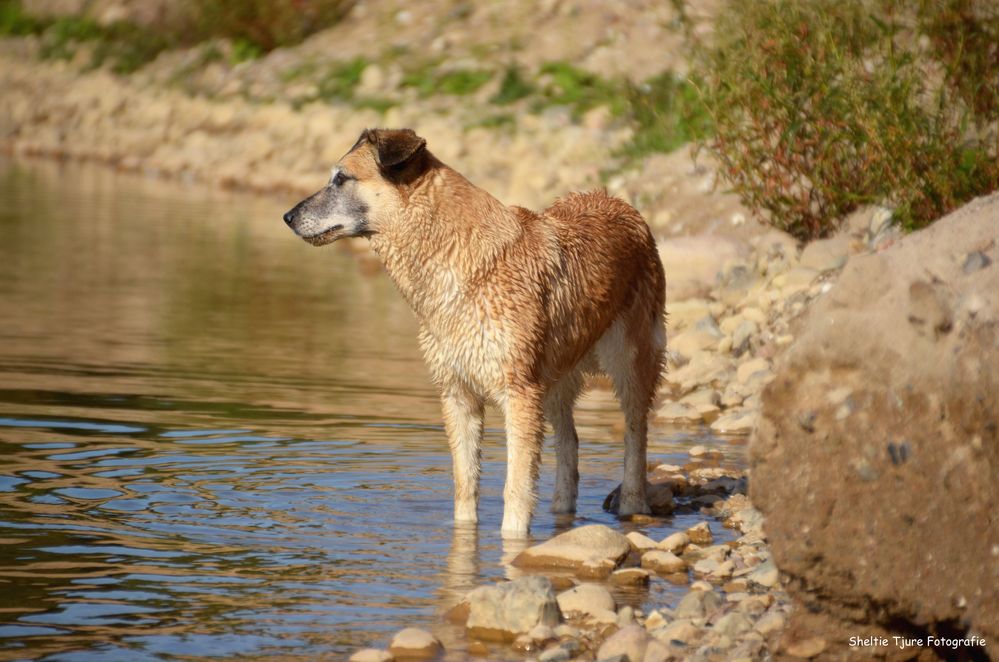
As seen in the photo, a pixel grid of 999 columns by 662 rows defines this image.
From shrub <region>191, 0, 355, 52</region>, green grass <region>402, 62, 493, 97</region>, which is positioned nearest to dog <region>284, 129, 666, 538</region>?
green grass <region>402, 62, 493, 97</region>

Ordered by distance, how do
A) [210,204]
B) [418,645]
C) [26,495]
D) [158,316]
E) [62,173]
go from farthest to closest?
[62,173] → [210,204] → [158,316] → [26,495] → [418,645]

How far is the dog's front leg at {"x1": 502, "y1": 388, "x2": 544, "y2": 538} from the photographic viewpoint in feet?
28.4

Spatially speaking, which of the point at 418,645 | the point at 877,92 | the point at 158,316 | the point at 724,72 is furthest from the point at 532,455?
the point at 158,316

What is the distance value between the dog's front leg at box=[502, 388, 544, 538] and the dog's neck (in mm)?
682

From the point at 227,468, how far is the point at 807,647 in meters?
5.07

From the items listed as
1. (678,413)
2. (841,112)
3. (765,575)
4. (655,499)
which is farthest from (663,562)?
(841,112)

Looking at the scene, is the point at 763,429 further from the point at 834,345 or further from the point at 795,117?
the point at 795,117

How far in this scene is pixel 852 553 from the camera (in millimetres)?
5906

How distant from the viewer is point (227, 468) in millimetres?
10352

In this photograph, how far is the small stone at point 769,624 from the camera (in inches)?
267

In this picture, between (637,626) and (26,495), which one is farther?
(26,495)

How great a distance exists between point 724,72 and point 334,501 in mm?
7337

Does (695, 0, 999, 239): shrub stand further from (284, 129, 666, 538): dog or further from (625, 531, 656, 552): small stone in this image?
(625, 531, 656, 552): small stone

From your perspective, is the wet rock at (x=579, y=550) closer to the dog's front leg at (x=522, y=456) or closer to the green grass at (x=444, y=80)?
the dog's front leg at (x=522, y=456)
